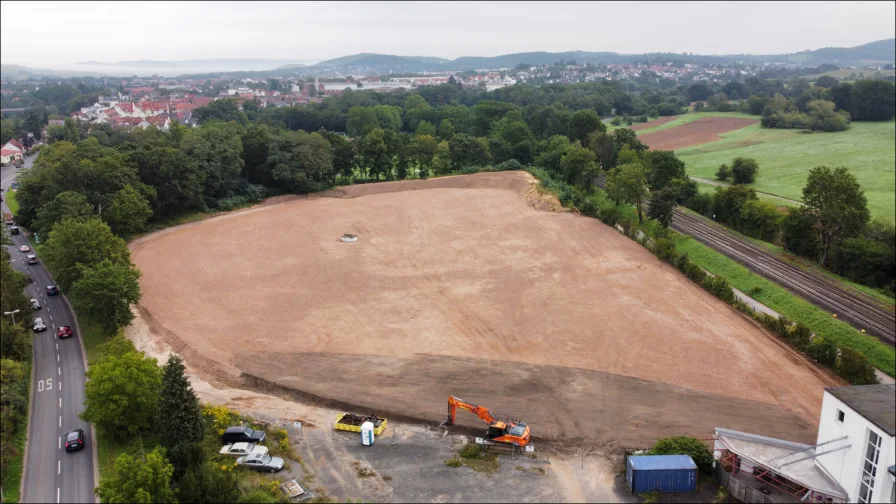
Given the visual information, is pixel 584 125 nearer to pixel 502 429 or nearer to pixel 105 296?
pixel 502 429

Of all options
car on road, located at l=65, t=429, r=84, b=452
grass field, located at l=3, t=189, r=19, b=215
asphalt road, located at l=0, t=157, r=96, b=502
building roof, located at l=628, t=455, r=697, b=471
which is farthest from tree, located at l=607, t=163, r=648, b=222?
grass field, located at l=3, t=189, r=19, b=215

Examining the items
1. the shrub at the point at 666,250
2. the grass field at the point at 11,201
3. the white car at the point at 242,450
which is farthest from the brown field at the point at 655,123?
the white car at the point at 242,450

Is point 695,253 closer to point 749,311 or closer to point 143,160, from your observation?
point 749,311

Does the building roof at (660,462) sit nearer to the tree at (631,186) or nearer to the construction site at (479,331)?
the construction site at (479,331)

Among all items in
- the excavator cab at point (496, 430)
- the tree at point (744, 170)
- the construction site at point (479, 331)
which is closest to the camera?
the excavator cab at point (496, 430)

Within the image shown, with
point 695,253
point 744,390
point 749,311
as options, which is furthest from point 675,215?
point 744,390

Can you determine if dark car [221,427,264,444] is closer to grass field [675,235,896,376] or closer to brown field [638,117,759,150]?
grass field [675,235,896,376]
